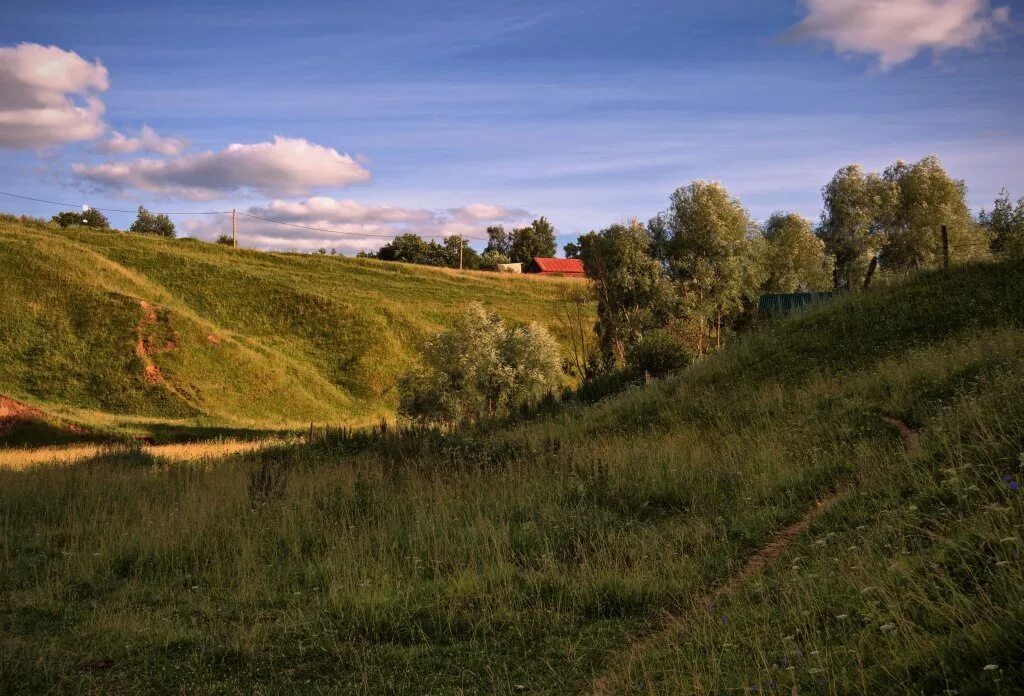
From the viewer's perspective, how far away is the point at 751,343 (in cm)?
2433

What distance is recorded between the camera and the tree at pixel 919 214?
2212 inches

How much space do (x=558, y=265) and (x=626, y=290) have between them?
70.0 meters

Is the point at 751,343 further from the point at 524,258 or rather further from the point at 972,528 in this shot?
the point at 524,258

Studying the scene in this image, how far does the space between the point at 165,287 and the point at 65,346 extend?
1345 cm

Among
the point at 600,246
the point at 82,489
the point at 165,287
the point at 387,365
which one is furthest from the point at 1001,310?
the point at 165,287

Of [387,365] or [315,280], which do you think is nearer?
[387,365]

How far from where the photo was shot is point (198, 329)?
49.8 meters

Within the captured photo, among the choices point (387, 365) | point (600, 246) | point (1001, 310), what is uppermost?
point (600, 246)

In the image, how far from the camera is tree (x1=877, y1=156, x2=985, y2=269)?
184ft

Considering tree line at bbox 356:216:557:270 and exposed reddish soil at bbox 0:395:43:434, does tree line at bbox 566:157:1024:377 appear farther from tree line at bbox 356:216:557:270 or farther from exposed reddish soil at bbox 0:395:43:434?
tree line at bbox 356:216:557:270

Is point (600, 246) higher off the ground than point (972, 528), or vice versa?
point (600, 246)

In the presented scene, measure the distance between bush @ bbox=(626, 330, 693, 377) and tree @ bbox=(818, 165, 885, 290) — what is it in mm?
33377

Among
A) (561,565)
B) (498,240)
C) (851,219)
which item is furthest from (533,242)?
(561,565)

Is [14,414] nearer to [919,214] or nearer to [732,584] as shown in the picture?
[732,584]
